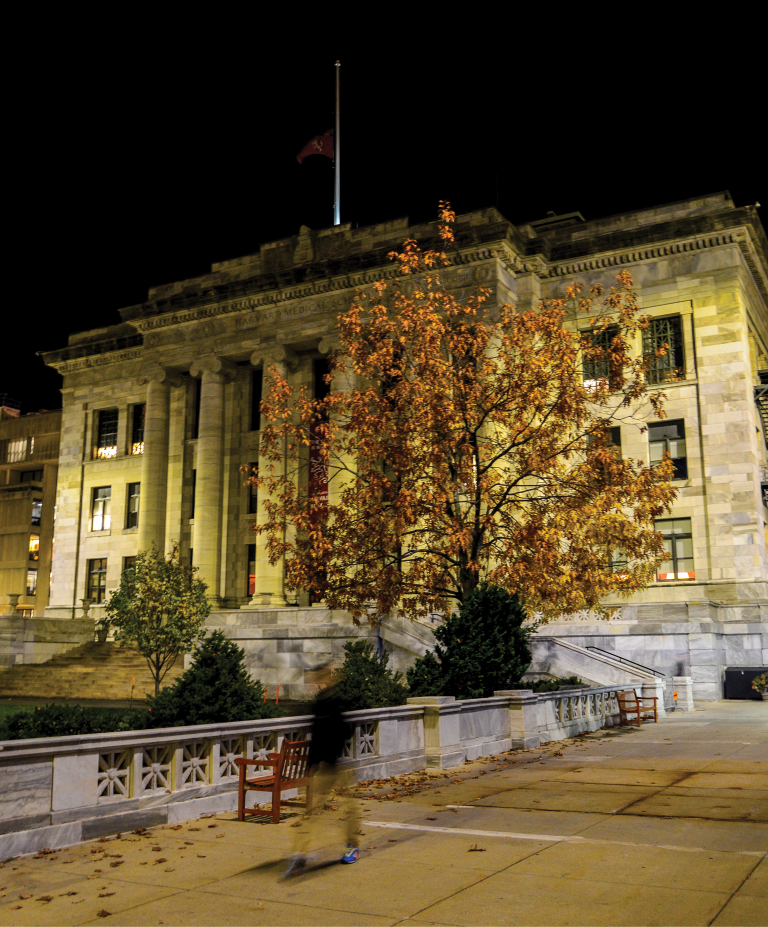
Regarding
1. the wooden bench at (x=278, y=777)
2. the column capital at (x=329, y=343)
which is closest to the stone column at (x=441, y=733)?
the wooden bench at (x=278, y=777)

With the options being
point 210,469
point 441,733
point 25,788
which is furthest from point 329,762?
point 210,469

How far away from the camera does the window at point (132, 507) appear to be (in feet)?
172

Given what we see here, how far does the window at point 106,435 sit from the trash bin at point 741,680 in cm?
3665

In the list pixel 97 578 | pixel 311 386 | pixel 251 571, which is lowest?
pixel 251 571

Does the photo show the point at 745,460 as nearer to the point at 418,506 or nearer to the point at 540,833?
the point at 418,506

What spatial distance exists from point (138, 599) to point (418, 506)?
1485 centimetres

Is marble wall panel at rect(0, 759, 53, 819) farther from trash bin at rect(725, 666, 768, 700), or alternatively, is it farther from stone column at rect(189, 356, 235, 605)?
stone column at rect(189, 356, 235, 605)

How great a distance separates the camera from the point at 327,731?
9312 millimetres

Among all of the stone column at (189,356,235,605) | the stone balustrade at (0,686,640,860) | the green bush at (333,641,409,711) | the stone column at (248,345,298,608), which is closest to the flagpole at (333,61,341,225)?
the stone column at (248,345,298,608)

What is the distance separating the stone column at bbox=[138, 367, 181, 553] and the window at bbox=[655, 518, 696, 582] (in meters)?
26.0

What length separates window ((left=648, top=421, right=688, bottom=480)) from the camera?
1586 inches

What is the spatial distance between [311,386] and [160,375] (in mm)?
9054

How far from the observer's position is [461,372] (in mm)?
23594

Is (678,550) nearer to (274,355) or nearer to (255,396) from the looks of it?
(274,355)
